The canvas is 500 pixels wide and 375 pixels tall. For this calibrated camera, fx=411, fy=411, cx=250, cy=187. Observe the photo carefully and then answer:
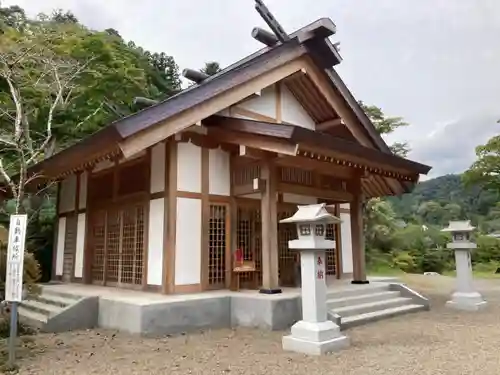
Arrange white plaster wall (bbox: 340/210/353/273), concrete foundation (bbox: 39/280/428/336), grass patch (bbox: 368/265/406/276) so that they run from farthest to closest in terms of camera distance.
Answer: grass patch (bbox: 368/265/406/276)
white plaster wall (bbox: 340/210/353/273)
concrete foundation (bbox: 39/280/428/336)

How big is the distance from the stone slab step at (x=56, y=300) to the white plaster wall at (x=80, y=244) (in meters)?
1.62

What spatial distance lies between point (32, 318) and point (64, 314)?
80 cm

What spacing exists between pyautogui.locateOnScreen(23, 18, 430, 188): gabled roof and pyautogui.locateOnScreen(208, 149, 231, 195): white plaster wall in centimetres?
140

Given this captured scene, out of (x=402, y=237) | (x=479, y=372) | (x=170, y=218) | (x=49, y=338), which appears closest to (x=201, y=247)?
→ (x=170, y=218)

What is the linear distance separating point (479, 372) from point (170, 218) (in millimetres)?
5384

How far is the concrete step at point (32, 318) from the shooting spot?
7184 mm

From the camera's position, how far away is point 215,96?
796 cm

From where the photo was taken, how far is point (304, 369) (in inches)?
193

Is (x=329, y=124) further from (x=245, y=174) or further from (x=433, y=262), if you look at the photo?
(x=433, y=262)

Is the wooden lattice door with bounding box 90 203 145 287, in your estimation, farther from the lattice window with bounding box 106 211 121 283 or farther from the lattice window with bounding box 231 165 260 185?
the lattice window with bounding box 231 165 260 185

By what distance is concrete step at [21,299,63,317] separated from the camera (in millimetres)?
7665

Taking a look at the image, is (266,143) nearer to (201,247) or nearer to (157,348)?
(201,247)

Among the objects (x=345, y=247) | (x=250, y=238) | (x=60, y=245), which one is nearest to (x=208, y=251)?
(x=250, y=238)

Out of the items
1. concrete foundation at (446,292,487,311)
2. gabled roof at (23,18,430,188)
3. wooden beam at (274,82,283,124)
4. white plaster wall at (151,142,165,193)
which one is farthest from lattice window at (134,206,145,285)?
concrete foundation at (446,292,487,311)
